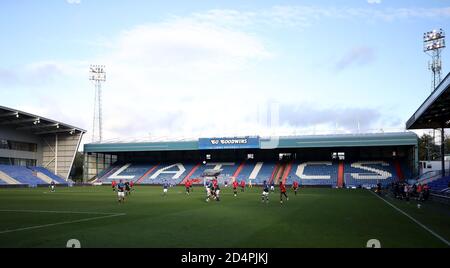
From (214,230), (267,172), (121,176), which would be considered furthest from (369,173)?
(214,230)

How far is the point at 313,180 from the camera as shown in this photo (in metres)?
71.5

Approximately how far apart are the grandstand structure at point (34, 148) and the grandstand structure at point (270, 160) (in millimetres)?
5005

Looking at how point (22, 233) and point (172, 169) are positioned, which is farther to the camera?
point (172, 169)

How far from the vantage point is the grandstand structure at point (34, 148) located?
6881cm

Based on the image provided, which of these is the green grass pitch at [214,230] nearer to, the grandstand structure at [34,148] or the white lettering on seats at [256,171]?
the grandstand structure at [34,148]

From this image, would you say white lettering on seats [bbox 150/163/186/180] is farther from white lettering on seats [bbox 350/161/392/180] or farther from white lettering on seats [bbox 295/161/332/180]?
white lettering on seats [bbox 350/161/392/180]

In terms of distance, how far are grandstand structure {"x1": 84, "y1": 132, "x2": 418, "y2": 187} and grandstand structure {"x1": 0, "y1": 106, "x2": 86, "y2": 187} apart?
5.01 metres

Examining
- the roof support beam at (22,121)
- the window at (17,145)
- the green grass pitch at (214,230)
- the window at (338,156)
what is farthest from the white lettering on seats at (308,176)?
the window at (17,145)

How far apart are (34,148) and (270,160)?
47029 mm

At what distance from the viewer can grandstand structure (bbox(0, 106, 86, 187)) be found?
6881 cm
